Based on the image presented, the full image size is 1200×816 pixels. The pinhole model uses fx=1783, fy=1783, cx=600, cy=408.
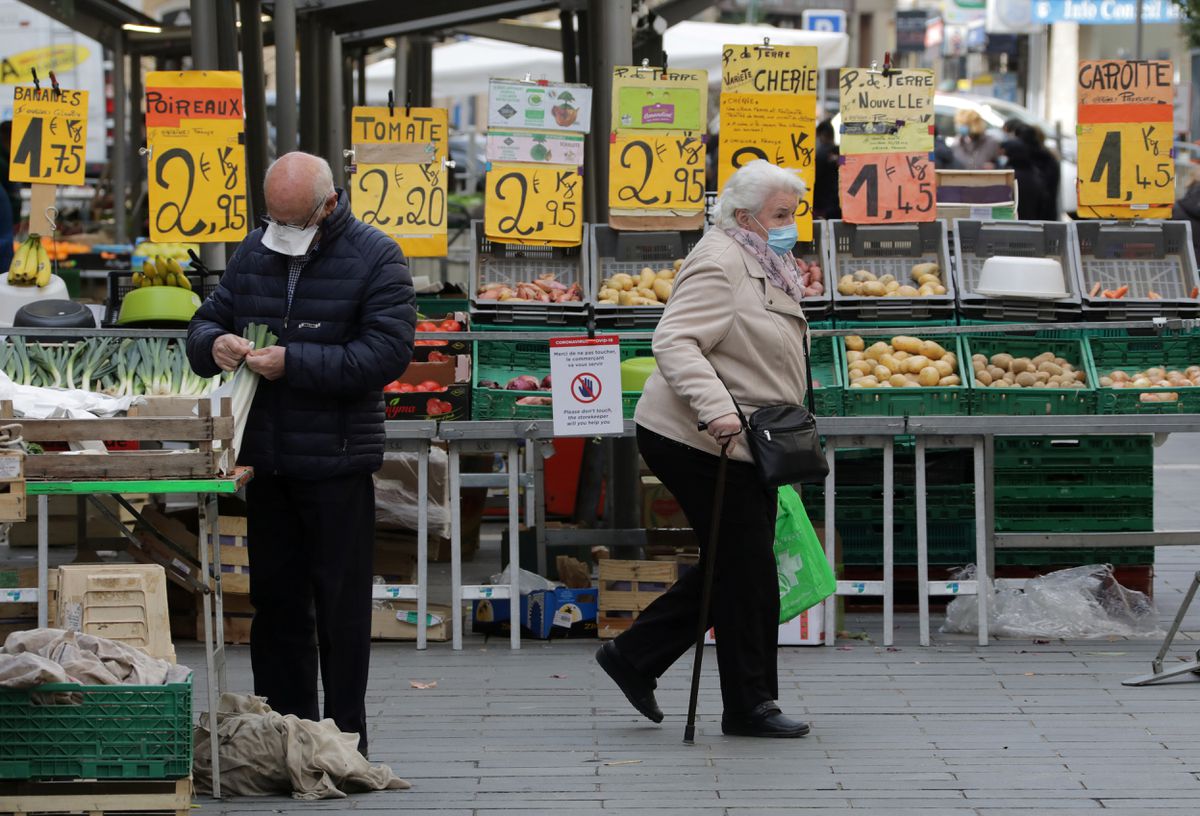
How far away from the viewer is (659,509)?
8609 millimetres

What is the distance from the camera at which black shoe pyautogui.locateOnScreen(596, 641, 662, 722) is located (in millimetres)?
6102

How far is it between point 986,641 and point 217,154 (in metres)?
3.97

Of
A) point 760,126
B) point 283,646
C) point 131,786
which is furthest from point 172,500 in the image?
point 131,786

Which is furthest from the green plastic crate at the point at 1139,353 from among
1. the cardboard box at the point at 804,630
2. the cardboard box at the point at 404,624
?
the cardboard box at the point at 404,624

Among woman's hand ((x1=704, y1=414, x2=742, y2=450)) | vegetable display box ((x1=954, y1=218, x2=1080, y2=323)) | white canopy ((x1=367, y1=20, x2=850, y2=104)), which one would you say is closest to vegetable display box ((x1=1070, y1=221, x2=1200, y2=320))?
vegetable display box ((x1=954, y1=218, x2=1080, y2=323))

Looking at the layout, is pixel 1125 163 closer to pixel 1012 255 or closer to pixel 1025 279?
pixel 1012 255

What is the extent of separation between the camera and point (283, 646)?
18.5 feet

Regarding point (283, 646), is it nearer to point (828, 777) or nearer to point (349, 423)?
point (349, 423)

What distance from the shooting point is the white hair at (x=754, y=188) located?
19.2 feet

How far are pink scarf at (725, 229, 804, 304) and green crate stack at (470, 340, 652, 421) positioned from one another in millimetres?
1719

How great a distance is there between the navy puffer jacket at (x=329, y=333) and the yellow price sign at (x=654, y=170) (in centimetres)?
293

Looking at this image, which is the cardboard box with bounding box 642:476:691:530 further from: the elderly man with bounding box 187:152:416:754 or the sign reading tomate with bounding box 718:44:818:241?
the elderly man with bounding box 187:152:416:754

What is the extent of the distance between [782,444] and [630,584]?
202 cm

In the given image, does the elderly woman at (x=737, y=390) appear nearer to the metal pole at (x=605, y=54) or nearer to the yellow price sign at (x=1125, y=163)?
the metal pole at (x=605, y=54)
